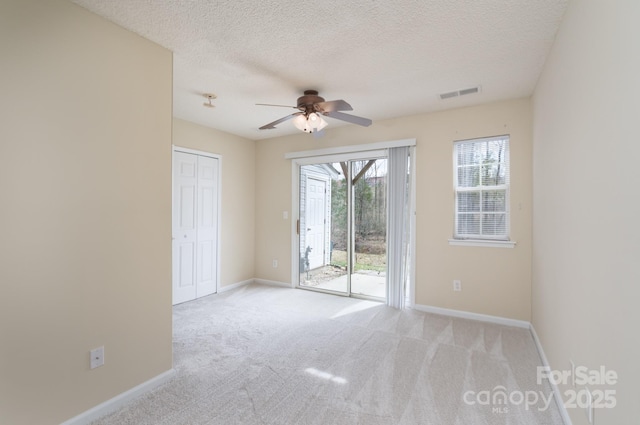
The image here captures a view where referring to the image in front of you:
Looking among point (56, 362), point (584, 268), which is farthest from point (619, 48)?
point (56, 362)

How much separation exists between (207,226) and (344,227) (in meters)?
2.16

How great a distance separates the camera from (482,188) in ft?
11.9

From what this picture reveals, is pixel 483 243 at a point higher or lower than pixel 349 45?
lower

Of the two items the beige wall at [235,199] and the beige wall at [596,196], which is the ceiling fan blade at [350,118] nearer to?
the beige wall at [596,196]

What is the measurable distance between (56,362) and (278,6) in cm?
257

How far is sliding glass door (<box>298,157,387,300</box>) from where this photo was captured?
14.5 ft

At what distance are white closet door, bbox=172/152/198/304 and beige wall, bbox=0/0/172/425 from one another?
195 cm

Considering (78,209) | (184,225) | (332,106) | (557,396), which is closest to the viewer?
(78,209)

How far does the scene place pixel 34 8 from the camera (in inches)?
65.9

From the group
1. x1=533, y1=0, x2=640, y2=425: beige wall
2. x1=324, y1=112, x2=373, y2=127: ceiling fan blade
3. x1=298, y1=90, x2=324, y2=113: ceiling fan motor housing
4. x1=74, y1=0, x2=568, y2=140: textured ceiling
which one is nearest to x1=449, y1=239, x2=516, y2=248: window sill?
x1=533, y1=0, x2=640, y2=425: beige wall

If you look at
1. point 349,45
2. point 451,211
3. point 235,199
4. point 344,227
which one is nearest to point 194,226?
point 235,199

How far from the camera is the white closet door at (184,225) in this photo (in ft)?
13.8

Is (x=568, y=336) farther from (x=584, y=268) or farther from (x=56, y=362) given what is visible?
(x=56, y=362)

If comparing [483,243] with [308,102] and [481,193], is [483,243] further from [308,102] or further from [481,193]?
[308,102]
